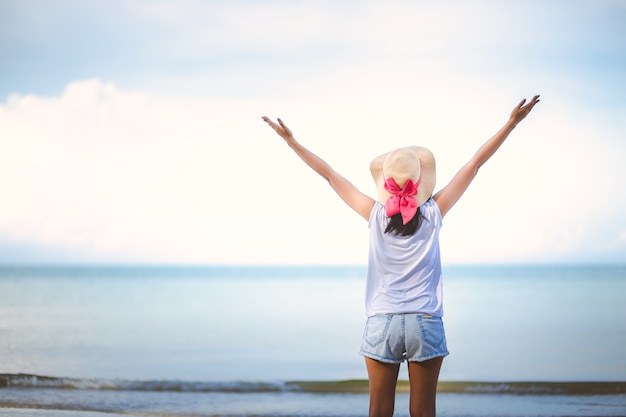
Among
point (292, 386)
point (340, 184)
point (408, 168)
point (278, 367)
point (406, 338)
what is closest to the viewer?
point (406, 338)

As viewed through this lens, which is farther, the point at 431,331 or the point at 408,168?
the point at 408,168

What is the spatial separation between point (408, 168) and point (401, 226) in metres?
0.23

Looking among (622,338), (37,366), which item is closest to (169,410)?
(37,366)

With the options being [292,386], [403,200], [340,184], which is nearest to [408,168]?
[403,200]

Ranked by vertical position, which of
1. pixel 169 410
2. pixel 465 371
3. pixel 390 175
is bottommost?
pixel 169 410

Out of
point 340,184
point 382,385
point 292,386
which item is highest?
point 340,184

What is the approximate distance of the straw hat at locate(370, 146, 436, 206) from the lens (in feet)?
8.57

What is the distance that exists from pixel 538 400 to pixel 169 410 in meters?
3.67

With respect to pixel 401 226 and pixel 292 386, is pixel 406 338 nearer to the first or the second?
pixel 401 226

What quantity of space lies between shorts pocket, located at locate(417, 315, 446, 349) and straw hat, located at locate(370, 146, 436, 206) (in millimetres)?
423

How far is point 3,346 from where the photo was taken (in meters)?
11.5

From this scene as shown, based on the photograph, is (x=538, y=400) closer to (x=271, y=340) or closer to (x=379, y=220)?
(x=379, y=220)

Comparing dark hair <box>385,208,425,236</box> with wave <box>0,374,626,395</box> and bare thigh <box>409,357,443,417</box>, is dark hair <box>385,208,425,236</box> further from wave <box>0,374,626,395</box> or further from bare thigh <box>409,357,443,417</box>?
wave <box>0,374,626,395</box>

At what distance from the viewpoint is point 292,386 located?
26.7 feet
